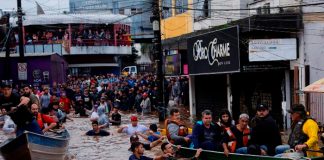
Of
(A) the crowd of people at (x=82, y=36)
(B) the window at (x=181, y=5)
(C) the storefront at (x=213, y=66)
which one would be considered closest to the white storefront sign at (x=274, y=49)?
(C) the storefront at (x=213, y=66)

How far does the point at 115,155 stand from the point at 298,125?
844cm

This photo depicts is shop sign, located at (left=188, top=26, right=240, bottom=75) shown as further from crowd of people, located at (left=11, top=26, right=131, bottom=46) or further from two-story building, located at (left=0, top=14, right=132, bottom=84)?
crowd of people, located at (left=11, top=26, right=131, bottom=46)

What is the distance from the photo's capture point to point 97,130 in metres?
22.1

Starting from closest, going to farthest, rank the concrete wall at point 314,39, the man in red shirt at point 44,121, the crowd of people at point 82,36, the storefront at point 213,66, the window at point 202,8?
the man in red shirt at point 44,121 < the concrete wall at point 314,39 < the storefront at point 213,66 < the window at point 202,8 < the crowd of people at point 82,36

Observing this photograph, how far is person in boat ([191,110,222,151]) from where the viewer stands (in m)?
12.4

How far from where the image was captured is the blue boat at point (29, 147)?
13.5 m

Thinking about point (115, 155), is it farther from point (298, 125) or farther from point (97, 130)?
point (298, 125)

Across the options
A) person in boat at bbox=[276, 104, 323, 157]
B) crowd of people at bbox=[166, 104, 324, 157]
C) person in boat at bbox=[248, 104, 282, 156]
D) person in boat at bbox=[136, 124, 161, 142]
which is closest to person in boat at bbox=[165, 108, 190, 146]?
crowd of people at bbox=[166, 104, 324, 157]

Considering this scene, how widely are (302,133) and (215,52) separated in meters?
12.9

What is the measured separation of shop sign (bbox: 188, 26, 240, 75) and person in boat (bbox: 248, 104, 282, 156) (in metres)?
9.82

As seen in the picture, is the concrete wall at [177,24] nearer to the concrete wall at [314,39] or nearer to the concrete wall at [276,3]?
the concrete wall at [276,3]

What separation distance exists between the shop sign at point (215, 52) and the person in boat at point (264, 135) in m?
9.82

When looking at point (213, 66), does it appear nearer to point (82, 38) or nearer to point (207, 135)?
point (207, 135)

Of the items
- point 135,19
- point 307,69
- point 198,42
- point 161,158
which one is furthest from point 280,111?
point 135,19
